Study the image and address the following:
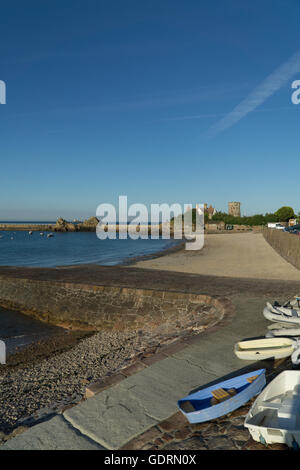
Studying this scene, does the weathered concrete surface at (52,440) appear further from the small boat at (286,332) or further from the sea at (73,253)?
the sea at (73,253)

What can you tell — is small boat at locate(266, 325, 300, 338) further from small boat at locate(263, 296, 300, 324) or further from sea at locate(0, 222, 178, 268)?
sea at locate(0, 222, 178, 268)

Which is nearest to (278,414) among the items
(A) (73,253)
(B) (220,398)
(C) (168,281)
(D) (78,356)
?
(B) (220,398)

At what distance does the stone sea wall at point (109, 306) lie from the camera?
29.1ft

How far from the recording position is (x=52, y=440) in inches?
128

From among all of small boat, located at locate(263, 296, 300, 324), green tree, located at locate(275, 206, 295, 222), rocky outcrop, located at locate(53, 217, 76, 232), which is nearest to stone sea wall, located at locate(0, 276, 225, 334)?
small boat, located at locate(263, 296, 300, 324)

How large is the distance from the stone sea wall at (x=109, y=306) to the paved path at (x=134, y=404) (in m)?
2.31

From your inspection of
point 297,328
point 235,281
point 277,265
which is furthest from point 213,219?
point 297,328

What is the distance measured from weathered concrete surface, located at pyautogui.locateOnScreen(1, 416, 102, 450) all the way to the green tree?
89966 mm

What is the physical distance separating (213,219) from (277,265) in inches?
3339

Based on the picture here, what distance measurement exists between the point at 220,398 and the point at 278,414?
2.19 ft

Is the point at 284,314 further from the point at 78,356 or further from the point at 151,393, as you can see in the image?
the point at 78,356
